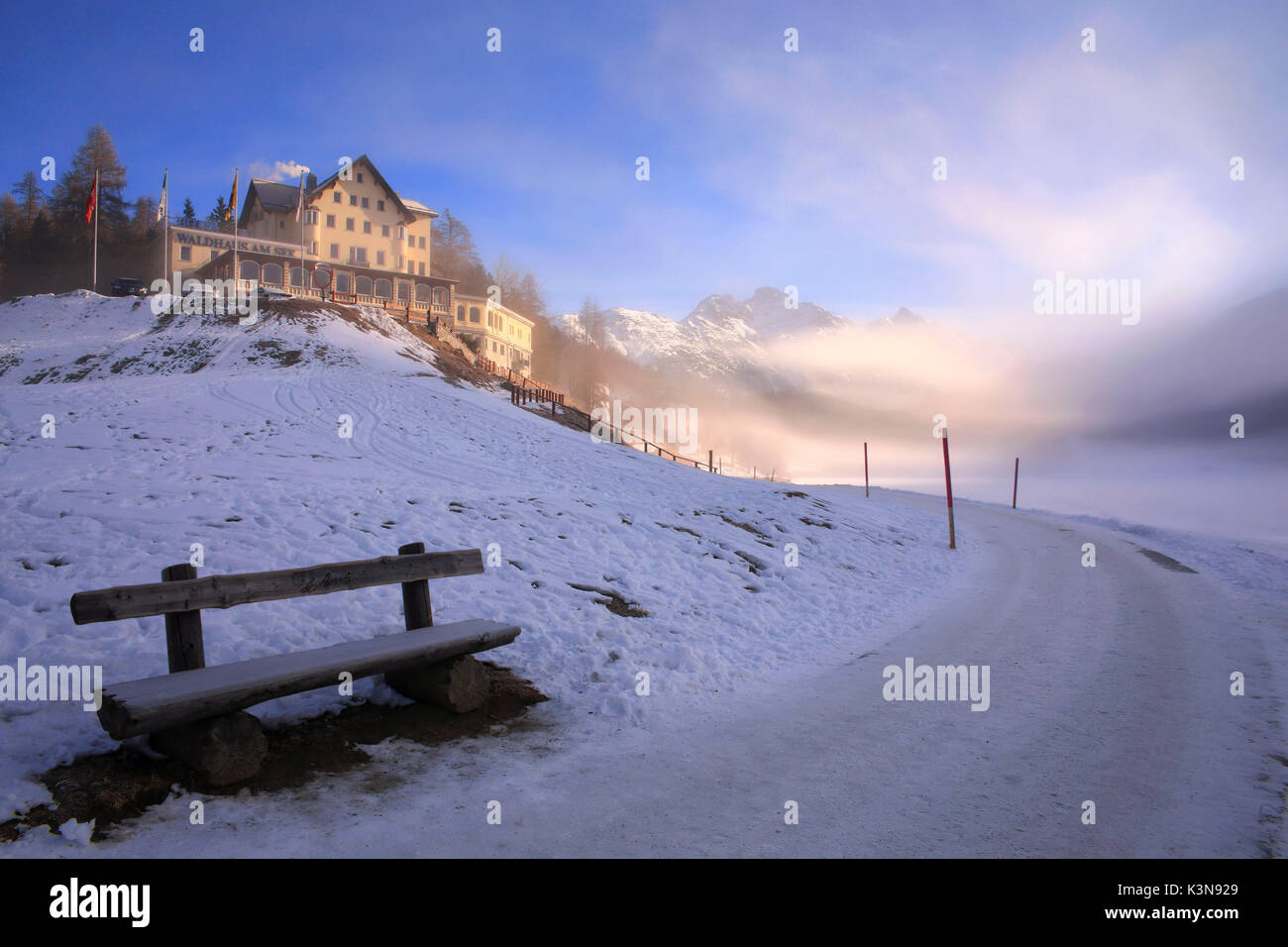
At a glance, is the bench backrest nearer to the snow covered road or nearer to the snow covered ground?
the snow covered ground

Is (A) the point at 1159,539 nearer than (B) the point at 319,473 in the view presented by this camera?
No

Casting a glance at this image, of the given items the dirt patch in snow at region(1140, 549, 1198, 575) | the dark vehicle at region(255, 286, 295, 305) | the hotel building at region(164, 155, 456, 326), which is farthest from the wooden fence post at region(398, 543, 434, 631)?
the hotel building at region(164, 155, 456, 326)

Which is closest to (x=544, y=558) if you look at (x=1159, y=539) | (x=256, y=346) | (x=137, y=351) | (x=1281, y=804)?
(x=1281, y=804)

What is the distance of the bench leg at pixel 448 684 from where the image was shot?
5.94 meters

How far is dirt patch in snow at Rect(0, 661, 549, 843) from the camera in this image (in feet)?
13.3

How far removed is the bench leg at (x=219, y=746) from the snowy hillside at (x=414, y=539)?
0.57 meters

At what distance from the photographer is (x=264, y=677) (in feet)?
14.9

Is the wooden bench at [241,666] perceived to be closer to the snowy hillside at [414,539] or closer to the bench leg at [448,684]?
the bench leg at [448,684]

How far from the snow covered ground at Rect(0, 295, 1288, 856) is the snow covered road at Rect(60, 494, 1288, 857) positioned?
1.1 inches

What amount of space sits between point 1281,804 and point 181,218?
9051 cm

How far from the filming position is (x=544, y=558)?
10.6m

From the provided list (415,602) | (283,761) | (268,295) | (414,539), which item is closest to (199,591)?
(283,761)
